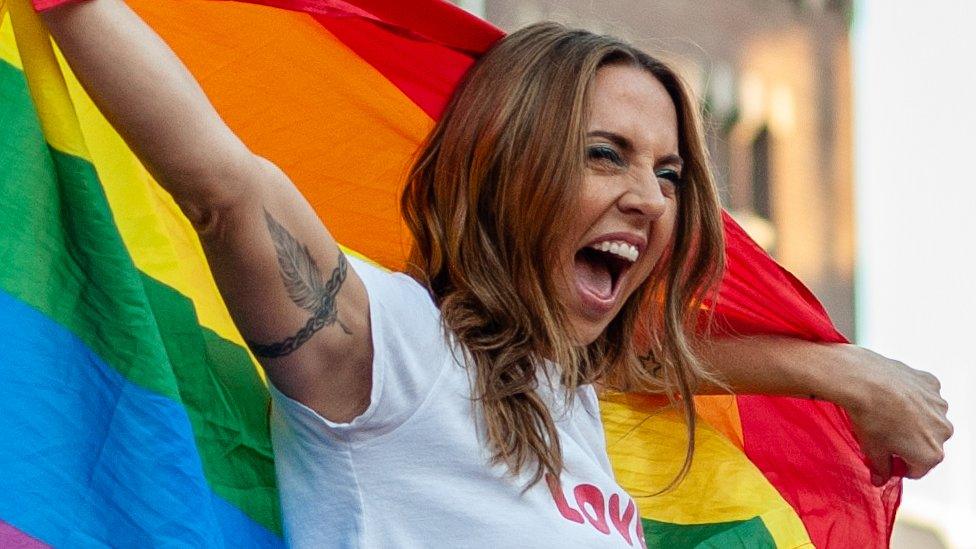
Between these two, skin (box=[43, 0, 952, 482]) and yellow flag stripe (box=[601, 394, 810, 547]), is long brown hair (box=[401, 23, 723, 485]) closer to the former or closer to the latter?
skin (box=[43, 0, 952, 482])

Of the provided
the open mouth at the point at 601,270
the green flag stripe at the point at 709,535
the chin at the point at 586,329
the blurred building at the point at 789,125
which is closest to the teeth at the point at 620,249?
the open mouth at the point at 601,270

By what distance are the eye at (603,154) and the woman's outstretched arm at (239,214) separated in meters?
0.53

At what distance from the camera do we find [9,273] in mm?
2066

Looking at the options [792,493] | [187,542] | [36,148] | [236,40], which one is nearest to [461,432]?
[187,542]

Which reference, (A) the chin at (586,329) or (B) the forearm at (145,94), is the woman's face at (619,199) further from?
(B) the forearm at (145,94)

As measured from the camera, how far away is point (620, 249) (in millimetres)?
2543

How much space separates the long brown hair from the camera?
2.24 meters

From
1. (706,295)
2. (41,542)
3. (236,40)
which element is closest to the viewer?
(41,542)

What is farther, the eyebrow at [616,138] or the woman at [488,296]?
the eyebrow at [616,138]

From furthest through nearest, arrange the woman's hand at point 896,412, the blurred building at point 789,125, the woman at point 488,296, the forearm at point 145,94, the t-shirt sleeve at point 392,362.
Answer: the blurred building at point 789,125
the woman's hand at point 896,412
the t-shirt sleeve at point 392,362
the woman at point 488,296
the forearm at point 145,94

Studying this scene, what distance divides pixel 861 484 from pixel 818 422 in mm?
133

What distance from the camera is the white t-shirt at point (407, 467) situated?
6.79ft

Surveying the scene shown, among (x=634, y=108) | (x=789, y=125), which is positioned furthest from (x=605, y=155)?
(x=789, y=125)

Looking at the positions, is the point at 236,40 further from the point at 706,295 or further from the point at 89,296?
the point at 706,295
